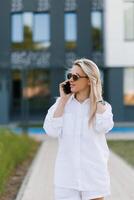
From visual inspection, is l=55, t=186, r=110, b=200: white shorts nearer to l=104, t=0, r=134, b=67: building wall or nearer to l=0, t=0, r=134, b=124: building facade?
l=0, t=0, r=134, b=124: building facade

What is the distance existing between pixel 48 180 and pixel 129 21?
856 inches

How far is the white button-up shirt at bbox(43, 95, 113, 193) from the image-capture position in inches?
191

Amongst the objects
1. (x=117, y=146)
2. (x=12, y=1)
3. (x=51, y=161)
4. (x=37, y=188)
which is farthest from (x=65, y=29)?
(x=37, y=188)

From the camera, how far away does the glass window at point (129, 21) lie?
31906mm

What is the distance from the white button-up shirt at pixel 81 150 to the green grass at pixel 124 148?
31.0 feet

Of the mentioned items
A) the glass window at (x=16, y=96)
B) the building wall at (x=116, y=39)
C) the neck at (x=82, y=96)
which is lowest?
the glass window at (x=16, y=96)

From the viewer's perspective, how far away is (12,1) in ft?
107

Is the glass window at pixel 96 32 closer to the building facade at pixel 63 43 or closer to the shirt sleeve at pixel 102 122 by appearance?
the building facade at pixel 63 43

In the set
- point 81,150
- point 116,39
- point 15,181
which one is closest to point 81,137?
point 81,150

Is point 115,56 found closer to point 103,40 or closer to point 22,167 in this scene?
point 103,40

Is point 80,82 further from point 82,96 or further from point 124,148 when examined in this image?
point 124,148

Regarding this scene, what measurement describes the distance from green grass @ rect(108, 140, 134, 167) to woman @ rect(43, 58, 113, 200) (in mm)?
9442

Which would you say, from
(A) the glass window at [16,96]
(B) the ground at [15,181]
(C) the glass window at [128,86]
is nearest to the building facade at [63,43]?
(C) the glass window at [128,86]

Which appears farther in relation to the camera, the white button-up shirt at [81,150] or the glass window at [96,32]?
the glass window at [96,32]
